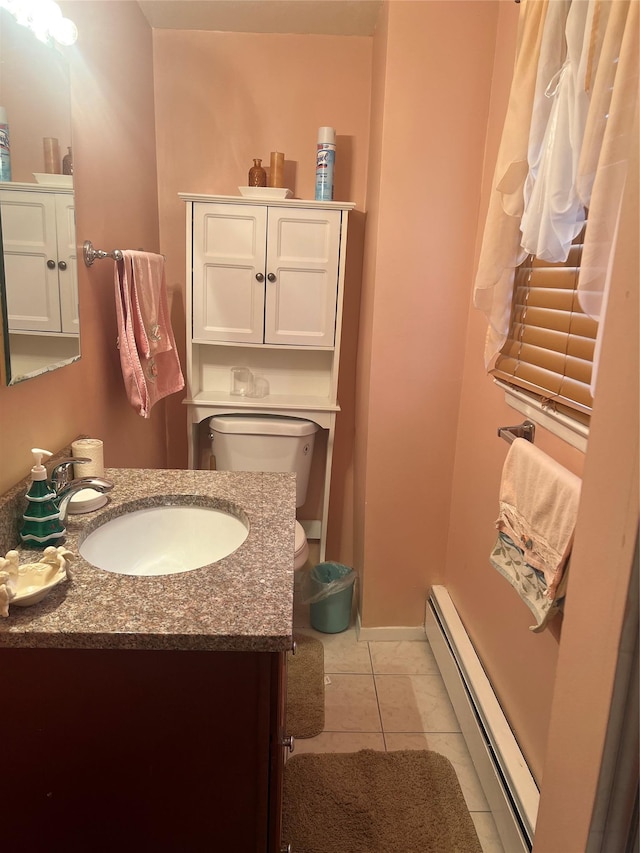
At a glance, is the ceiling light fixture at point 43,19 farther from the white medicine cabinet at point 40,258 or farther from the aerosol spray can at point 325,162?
the aerosol spray can at point 325,162

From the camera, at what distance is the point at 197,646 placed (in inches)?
33.0

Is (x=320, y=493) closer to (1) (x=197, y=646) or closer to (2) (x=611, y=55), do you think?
(1) (x=197, y=646)

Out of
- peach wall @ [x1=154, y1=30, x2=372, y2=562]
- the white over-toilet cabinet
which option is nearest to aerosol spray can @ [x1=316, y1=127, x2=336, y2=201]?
the white over-toilet cabinet

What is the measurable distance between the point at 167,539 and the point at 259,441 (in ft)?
2.95

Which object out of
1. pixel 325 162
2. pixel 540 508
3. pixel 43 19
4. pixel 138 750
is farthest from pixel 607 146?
pixel 325 162

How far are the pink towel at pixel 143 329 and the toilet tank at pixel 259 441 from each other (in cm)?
34

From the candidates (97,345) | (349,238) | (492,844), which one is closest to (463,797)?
(492,844)

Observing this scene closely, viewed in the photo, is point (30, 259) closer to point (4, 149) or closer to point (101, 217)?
point (4, 149)

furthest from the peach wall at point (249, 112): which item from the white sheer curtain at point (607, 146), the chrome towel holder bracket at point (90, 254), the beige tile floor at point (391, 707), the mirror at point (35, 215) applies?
the beige tile floor at point (391, 707)

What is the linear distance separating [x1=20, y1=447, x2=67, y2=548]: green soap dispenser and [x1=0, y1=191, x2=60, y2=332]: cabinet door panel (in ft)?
1.02

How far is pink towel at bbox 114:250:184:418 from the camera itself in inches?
64.0

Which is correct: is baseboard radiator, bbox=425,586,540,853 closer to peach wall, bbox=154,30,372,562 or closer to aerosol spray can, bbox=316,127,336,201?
peach wall, bbox=154,30,372,562

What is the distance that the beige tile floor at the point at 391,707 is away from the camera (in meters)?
1.69

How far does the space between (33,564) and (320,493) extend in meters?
1.63
